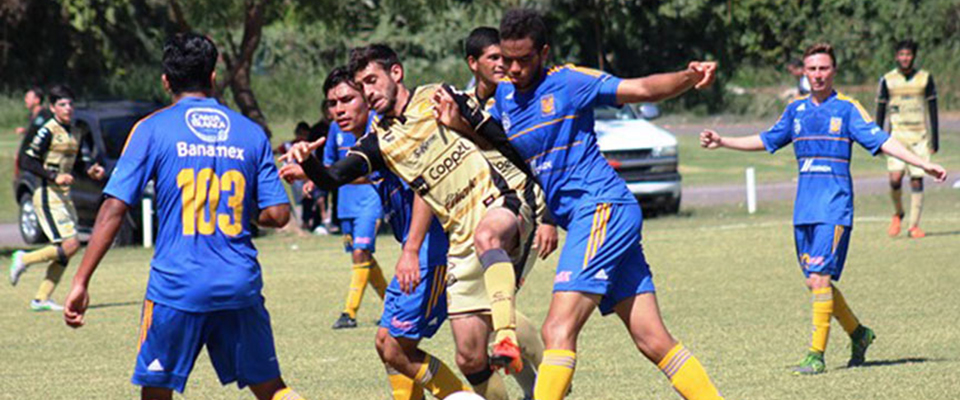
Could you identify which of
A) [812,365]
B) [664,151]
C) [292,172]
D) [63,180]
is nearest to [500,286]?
[292,172]

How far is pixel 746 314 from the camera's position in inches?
506

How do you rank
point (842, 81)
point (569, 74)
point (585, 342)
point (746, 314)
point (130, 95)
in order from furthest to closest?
point (842, 81)
point (130, 95)
point (746, 314)
point (585, 342)
point (569, 74)

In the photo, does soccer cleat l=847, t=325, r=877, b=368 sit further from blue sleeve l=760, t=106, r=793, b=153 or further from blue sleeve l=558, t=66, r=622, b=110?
blue sleeve l=558, t=66, r=622, b=110

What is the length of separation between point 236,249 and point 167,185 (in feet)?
1.22

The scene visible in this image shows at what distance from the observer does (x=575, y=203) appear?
7.39 meters

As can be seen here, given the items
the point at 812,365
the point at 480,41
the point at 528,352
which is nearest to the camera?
the point at 528,352

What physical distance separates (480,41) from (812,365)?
288 cm

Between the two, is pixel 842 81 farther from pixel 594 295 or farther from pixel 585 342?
pixel 594 295

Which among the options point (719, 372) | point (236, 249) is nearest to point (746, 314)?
point (719, 372)

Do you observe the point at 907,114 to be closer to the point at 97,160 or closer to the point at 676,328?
the point at 676,328

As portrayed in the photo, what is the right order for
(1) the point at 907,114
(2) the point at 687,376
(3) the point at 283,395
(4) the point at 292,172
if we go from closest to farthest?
(3) the point at 283,395 < (2) the point at 687,376 < (4) the point at 292,172 < (1) the point at 907,114

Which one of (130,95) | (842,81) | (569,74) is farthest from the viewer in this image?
(842,81)

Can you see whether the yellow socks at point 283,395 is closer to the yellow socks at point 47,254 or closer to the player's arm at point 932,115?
the yellow socks at point 47,254

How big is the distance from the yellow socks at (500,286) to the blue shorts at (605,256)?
210mm
